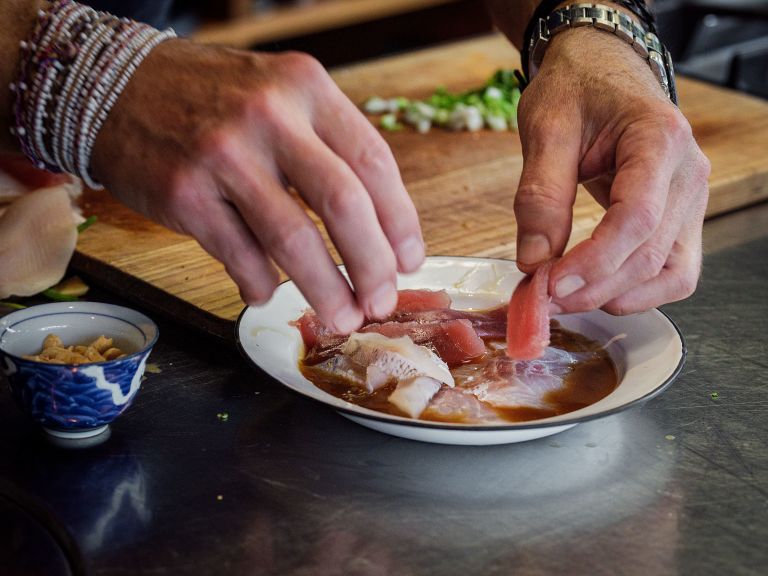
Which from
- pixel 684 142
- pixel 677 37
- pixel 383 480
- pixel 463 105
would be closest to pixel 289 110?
pixel 383 480

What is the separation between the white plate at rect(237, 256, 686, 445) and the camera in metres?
1.08

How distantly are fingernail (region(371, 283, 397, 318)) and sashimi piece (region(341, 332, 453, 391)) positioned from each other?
19cm

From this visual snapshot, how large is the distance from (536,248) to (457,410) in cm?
22

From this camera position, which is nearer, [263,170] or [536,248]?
[263,170]

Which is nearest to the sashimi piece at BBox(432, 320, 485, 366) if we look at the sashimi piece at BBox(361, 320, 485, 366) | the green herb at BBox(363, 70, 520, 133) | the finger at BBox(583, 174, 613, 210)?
the sashimi piece at BBox(361, 320, 485, 366)

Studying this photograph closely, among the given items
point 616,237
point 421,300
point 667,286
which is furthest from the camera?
point 421,300

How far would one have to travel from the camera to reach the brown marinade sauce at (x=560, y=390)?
3.87 ft

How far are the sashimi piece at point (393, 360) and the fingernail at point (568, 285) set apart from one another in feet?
0.52

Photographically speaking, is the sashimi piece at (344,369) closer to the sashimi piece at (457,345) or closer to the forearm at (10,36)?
the sashimi piece at (457,345)

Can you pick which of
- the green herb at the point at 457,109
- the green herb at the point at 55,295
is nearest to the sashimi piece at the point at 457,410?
the green herb at the point at 55,295

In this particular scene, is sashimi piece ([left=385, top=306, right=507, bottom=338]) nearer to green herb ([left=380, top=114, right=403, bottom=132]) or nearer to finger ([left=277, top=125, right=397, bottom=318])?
finger ([left=277, top=125, right=397, bottom=318])

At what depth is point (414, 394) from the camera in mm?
1146

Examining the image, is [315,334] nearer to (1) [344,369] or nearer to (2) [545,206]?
(1) [344,369]

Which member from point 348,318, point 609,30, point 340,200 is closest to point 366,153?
point 340,200
